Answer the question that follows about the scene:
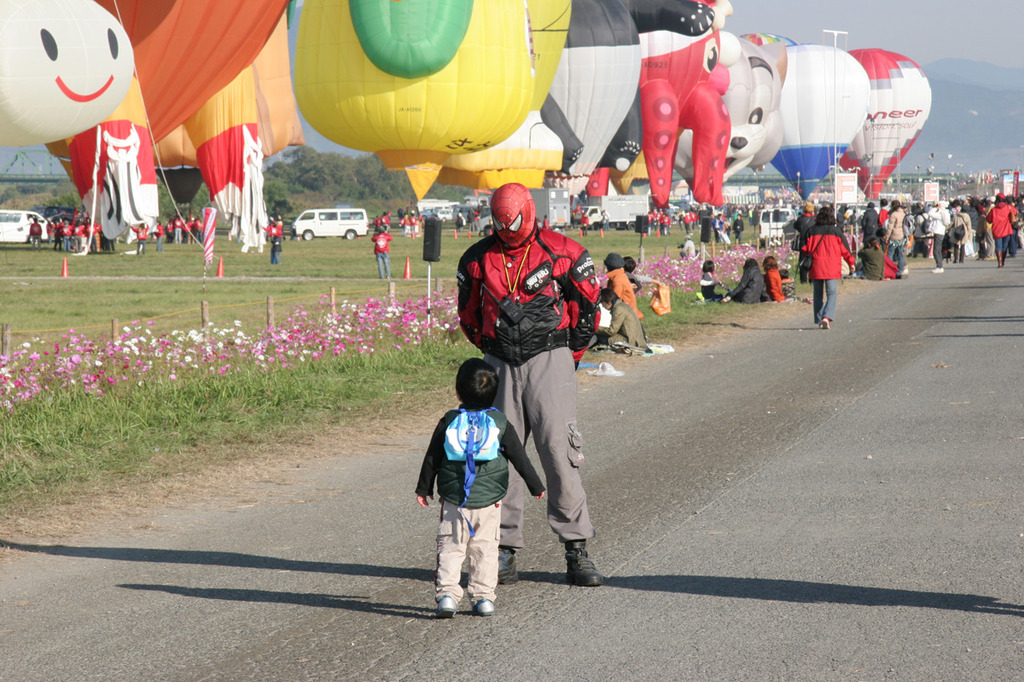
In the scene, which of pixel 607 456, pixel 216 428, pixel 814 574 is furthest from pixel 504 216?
pixel 216 428

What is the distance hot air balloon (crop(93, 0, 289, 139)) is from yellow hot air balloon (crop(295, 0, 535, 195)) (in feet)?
30.1

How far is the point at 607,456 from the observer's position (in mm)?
8945

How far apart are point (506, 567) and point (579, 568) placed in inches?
14.4

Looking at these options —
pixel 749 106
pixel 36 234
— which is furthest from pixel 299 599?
pixel 749 106

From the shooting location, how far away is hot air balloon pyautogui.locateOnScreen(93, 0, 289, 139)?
1370 cm

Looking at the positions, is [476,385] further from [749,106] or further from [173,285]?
[749,106]

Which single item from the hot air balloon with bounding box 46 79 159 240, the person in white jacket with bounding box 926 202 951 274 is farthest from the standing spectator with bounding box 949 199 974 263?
the hot air balloon with bounding box 46 79 159 240

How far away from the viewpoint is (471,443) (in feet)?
16.7

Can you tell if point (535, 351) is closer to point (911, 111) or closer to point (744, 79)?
point (744, 79)

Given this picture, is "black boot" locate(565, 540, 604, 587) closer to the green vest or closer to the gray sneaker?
the green vest

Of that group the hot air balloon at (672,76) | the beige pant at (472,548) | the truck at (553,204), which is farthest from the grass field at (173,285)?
the beige pant at (472,548)

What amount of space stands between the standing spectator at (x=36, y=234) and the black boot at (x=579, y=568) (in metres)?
51.7

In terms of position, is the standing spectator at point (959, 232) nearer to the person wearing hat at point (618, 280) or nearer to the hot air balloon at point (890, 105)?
the person wearing hat at point (618, 280)

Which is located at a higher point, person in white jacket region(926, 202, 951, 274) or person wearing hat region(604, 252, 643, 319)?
person in white jacket region(926, 202, 951, 274)
